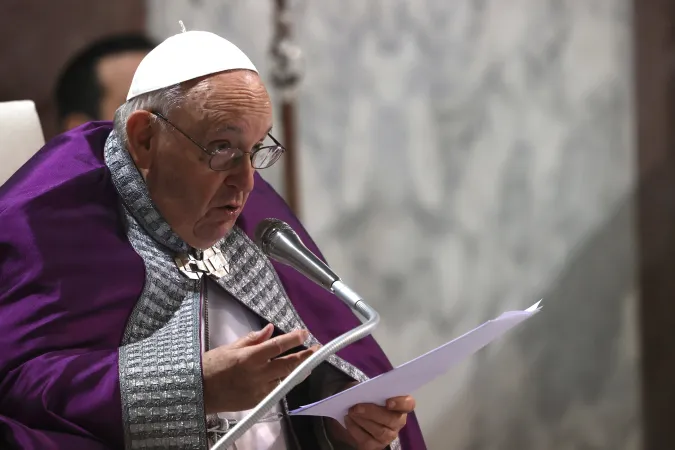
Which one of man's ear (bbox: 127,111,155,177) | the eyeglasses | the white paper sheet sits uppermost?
man's ear (bbox: 127,111,155,177)

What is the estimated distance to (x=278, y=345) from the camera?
1288 mm

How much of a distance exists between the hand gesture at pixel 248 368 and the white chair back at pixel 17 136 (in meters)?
0.79

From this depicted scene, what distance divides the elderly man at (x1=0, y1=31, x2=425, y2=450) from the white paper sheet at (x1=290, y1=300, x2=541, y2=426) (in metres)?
0.09

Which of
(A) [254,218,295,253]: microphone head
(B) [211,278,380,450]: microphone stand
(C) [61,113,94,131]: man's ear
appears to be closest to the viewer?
(B) [211,278,380,450]: microphone stand

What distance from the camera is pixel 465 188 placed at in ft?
12.0

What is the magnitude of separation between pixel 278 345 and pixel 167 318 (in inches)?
→ 14.1

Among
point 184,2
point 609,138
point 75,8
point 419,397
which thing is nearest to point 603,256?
point 609,138

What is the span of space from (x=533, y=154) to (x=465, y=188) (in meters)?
0.30

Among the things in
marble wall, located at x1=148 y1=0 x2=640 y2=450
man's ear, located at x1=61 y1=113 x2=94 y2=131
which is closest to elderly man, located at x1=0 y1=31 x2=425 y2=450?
man's ear, located at x1=61 y1=113 x2=94 y2=131

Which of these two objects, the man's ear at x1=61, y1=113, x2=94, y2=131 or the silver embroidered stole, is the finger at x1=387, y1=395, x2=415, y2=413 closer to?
the silver embroidered stole

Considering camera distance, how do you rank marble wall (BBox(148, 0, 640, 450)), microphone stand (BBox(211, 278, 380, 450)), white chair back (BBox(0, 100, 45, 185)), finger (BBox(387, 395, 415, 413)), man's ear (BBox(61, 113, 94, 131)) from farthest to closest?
marble wall (BBox(148, 0, 640, 450)) < man's ear (BBox(61, 113, 94, 131)) < white chair back (BBox(0, 100, 45, 185)) < finger (BBox(387, 395, 415, 413)) < microphone stand (BBox(211, 278, 380, 450))

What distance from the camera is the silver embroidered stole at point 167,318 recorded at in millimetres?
1369

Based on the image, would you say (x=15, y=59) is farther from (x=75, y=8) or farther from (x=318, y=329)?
(x=318, y=329)

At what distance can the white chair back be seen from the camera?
1910mm
